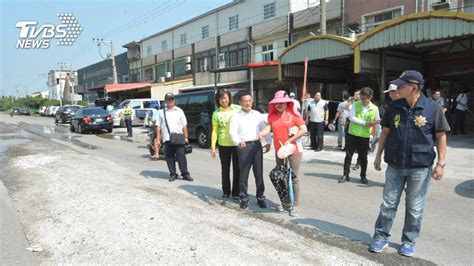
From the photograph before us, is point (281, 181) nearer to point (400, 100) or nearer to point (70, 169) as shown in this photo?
point (400, 100)

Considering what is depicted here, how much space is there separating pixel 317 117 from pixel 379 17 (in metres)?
12.3

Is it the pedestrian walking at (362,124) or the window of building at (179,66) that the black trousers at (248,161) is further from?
the window of building at (179,66)

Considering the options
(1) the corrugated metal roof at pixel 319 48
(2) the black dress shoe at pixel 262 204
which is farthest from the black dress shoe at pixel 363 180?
(1) the corrugated metal roof at pixel 319 48

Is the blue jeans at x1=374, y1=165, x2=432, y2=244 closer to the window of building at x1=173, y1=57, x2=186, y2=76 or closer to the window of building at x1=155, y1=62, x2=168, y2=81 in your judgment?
the window of building at x1=173, y1=57, x2=186, y2=76

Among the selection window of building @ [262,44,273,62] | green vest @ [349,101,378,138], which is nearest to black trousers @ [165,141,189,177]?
green vest @ [349,101,378,138]

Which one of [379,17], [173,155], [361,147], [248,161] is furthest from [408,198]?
[379,17]

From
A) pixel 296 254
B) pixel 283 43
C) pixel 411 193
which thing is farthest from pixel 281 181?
pixel 283 43

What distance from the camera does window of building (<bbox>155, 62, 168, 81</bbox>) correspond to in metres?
43.6

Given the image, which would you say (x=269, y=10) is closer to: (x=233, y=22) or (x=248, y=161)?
(x=233, y=22)

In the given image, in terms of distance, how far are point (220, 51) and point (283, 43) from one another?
8.76m

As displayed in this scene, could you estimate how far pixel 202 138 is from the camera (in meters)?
13.3

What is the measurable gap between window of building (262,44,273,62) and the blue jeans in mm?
25059

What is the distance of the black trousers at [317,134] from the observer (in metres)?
11.3

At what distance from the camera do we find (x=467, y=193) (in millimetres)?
6520
